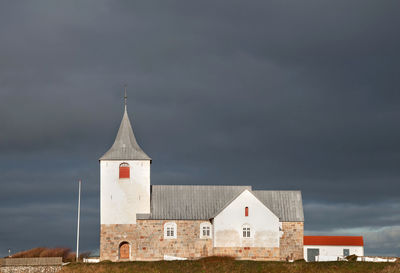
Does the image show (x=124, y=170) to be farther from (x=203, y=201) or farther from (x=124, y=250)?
(x=203, y=201)

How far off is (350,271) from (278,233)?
17093 mm

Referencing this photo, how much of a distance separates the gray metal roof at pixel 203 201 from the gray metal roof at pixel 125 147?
158 inches

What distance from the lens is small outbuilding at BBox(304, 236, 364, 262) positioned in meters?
67.8

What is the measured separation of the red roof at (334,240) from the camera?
225 feet

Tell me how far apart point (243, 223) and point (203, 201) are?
4946 mm

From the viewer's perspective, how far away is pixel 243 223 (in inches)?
2361

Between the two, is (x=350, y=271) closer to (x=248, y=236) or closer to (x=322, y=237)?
(x=248, y=236)

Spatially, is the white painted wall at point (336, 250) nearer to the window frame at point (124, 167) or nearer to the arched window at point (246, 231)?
the arched window at point (246, 231)

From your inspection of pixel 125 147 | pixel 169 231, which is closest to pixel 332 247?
pixel 169 231

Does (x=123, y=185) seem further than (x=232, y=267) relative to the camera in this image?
Yes

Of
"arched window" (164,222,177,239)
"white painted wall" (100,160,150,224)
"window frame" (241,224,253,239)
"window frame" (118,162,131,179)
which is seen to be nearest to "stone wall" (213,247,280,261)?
"window frame" (241,224,253,239)

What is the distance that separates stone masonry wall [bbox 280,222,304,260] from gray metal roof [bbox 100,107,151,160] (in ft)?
45.2

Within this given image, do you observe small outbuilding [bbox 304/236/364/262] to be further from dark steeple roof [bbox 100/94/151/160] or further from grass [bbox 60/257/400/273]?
grass [bbox 60/257/400/273]

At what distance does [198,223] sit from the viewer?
61.2 metres
